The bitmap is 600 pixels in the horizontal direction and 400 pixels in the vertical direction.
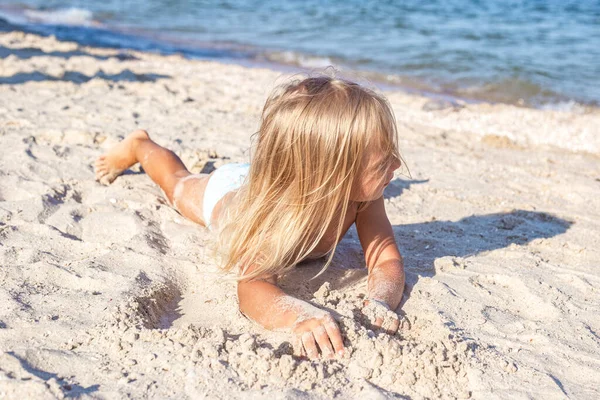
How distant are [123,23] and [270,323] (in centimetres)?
1319

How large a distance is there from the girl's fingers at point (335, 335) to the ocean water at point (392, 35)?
6271 millimetres

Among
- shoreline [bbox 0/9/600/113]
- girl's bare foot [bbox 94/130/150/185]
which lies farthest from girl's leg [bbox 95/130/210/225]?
shoreline [bbox 0/9/600/113]

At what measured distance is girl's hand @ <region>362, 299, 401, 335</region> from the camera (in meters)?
2.24

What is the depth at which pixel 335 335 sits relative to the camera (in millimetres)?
2080

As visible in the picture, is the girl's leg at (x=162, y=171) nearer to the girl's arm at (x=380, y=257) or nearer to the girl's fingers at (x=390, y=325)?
the girl's arm at (x=380, y=257)

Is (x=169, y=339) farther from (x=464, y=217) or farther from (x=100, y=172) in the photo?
(x=464, y=217)

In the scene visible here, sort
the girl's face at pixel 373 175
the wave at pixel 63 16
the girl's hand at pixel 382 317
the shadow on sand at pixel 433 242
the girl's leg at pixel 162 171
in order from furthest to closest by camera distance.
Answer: the wave at pixel 63 16 → the girl's leg at pixel 162 171 → the shadow on sand at pixel 433 242 → the girl's face at pixel 373 175 → the girl's hand at pixel 382 317

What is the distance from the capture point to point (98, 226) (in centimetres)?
306

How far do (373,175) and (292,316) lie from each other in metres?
0.64

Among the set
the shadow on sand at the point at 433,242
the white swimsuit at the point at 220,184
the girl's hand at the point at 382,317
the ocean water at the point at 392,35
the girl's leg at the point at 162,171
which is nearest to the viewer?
the girl's hand at the point at 382,317

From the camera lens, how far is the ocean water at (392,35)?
27.7 ft

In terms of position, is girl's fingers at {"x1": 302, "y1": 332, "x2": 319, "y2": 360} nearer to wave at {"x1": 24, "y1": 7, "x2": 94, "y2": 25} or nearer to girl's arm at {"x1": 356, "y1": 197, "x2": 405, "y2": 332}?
girl's arm at {"x1": 356, "y1": 197, "x2": 405, "y2": 332}

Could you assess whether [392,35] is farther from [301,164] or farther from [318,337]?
[318,337]

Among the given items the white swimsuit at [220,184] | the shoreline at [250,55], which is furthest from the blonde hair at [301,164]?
the shoreline at [250,55]
